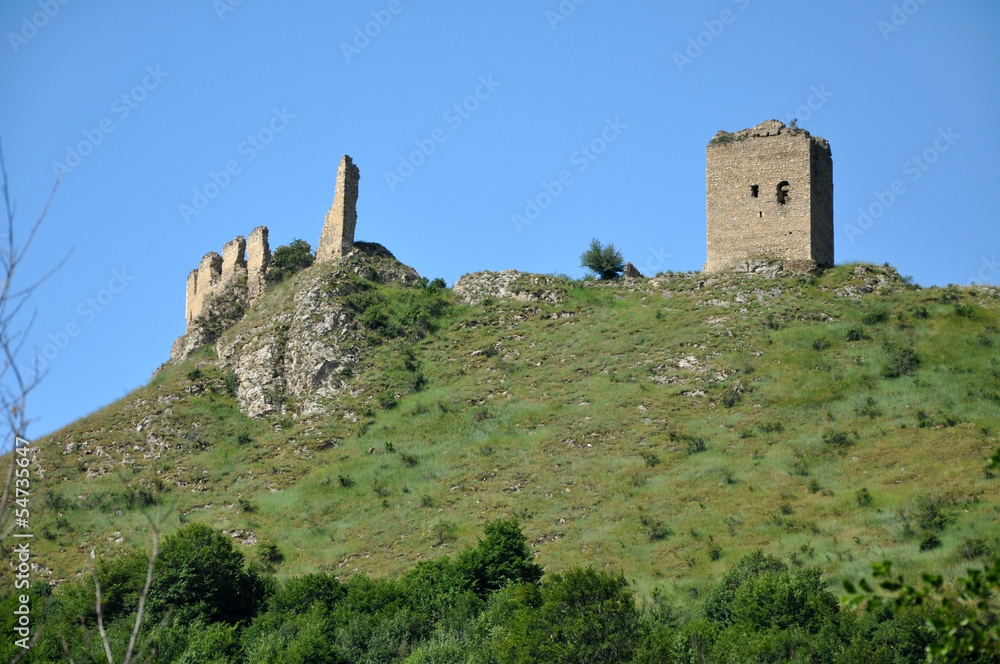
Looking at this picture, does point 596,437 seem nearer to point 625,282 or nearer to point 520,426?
point 520,426

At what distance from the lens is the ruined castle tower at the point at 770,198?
166ft

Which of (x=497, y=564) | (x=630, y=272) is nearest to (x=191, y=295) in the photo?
(x=630, y=272)

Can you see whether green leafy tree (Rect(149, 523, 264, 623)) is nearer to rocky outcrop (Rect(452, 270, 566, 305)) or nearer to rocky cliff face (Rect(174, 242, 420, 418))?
rocky cliff face (Rect(174, 242, 420, 418))

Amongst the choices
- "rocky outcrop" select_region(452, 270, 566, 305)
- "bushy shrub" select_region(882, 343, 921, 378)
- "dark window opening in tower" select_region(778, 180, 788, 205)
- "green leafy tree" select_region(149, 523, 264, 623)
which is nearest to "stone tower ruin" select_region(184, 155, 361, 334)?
"rocky outcrop" select_region(452, 270, 566, 305)

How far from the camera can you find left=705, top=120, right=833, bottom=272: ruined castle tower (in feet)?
166

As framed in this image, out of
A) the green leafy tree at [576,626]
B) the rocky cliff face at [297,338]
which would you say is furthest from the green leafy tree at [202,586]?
the rocky cliff face at [297,338]

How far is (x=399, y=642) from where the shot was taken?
1305 inches

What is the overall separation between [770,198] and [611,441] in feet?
49.1

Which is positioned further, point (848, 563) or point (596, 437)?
point (596, 437)

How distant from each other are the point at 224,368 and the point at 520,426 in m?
14.9

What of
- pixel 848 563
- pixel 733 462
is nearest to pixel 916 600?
pixel 848 563

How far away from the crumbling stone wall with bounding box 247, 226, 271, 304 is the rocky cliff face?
1051mm

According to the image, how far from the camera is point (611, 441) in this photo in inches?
1660

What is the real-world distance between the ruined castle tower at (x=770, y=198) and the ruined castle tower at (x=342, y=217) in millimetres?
15963
